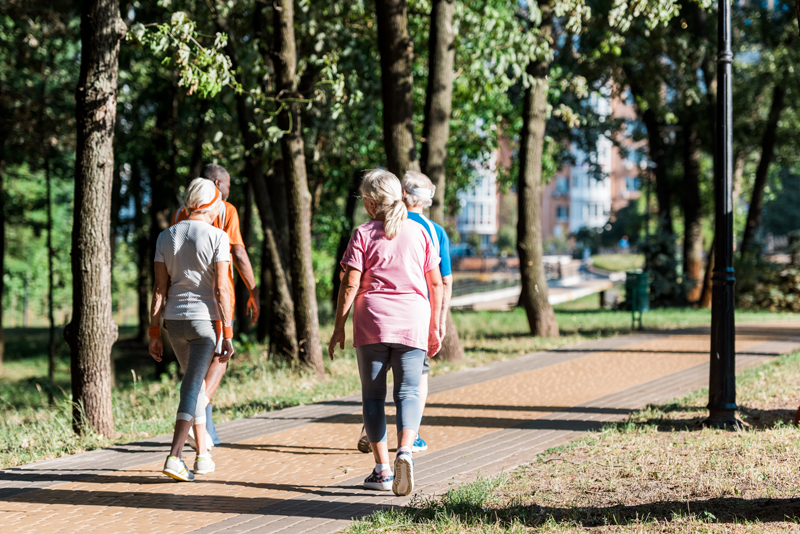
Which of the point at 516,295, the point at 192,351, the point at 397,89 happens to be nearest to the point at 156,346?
the point at 192,351

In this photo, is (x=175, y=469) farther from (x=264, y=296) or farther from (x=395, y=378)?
(x=264, y=296)

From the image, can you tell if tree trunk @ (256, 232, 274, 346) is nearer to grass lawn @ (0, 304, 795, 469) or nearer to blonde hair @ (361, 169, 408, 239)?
grass lawn @ (0, 304, 795, 469)

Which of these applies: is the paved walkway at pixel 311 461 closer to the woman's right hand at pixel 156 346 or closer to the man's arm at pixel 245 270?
the woman's right hand at pixel 156 346

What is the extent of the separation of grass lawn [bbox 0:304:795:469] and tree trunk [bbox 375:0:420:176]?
2.98 m

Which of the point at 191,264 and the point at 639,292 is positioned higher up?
the point at 191,264

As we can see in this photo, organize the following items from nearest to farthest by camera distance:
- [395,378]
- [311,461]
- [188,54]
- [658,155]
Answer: [395,378], [311,461], [188,54], [658,155]

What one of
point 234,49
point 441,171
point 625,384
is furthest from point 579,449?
point 234,49

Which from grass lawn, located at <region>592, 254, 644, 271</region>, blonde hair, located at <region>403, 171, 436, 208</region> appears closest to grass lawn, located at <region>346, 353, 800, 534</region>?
blonde hair, located at <region>403, 171, 436, 208</region>

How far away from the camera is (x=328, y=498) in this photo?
15.9 ft

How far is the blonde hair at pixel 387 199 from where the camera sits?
15.6ft

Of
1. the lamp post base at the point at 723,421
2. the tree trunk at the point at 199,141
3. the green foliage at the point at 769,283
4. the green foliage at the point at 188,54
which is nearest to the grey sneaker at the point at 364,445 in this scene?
the lamp post base at the point at 723,421

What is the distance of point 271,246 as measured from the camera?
1285 centimetres

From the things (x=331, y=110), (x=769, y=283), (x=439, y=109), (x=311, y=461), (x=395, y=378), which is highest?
(x=331, y=110)

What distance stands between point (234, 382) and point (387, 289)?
21.6 feet
